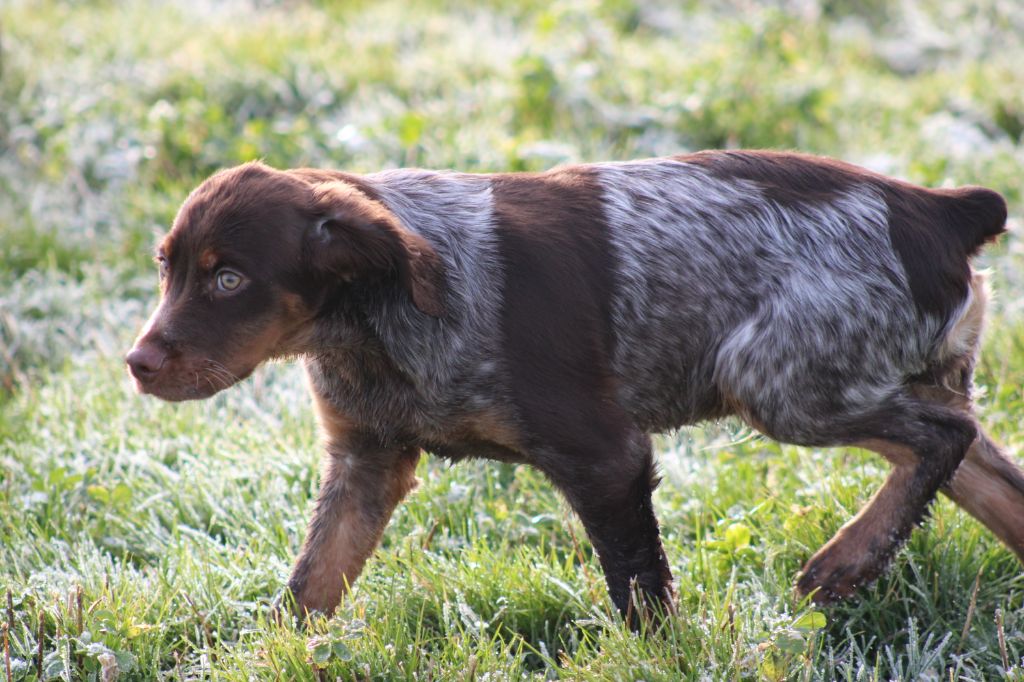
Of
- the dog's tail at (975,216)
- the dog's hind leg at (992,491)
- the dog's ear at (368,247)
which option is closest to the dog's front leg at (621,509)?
the dog's ear at (368,247)

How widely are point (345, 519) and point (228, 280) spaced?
3.22ft

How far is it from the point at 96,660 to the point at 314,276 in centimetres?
135

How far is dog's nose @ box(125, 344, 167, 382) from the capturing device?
3408mm

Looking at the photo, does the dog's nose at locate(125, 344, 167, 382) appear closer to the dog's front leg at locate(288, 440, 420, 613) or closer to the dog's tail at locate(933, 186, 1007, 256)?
the dog's front leg at locate(288, 440, 420, 613)

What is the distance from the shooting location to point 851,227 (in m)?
3.88

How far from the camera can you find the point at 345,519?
4.03 meters

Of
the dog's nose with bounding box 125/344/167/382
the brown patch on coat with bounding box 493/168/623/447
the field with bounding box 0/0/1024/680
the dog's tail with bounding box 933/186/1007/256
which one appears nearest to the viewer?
the dog's nose with bounding box 125/344/167/382

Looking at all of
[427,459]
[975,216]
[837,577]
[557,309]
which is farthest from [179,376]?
[975,216]

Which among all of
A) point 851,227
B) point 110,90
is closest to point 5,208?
point 110,90

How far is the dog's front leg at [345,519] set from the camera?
13.1ft

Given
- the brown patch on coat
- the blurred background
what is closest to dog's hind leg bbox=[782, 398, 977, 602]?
the brown patch on coat

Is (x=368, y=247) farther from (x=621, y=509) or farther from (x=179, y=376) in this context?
(x=621, y=509)

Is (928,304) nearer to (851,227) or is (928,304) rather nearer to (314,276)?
(851,227)

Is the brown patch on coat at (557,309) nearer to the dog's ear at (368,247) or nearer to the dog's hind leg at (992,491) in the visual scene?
the dog's ear at (368,247)
